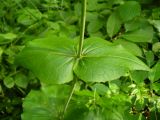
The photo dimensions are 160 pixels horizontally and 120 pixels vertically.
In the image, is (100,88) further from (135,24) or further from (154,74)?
(135,24)

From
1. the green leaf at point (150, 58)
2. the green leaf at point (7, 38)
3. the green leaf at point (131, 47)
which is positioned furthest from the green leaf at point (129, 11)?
the green leaf at point (7, 38)

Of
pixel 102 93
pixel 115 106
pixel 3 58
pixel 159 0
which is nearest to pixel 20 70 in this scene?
pixel 3 58

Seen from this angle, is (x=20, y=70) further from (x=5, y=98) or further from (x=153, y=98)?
(x=153, y=98)

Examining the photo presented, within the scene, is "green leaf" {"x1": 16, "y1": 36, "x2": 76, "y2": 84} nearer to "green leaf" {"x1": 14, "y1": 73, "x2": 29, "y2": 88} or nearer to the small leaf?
"green leaf" {"x1": 14, "y1": 73, "x2": 29, "y2": 88}

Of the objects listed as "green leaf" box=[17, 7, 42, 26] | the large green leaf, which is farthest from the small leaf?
"green leaf" box=[17, 7, 42, 26]

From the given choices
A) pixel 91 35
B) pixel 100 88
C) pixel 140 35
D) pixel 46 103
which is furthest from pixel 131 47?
pixel 46 103

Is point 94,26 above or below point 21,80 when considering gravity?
above

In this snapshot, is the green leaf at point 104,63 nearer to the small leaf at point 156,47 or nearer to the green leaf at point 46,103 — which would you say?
the green leaf at point 46,103
